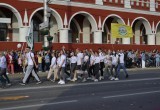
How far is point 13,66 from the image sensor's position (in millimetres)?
28922

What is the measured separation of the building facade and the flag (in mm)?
2473

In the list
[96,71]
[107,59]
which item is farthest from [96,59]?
[107,59]

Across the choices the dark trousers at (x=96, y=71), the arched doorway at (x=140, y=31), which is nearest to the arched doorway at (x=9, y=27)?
the arched doorway at (x=140, y=31)

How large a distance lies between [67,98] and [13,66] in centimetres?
1509

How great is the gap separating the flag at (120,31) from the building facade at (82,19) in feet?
8.11

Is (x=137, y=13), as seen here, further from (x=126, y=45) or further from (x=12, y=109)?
(x=12, y=109)

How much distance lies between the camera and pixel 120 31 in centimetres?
4156

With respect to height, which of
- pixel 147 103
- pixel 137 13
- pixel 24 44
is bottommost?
pixel 147 103

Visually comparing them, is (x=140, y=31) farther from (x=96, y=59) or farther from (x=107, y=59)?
(x=96, y=59)

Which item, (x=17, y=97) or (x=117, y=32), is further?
(x=117, y=32)

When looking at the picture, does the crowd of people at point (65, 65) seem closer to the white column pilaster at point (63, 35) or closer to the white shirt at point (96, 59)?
the white shirt at point (96, 59)

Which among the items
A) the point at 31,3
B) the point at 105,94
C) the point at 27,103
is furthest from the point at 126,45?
the point at 27,103

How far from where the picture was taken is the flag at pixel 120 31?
1610 inches

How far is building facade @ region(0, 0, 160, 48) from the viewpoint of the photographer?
37.3 meters
